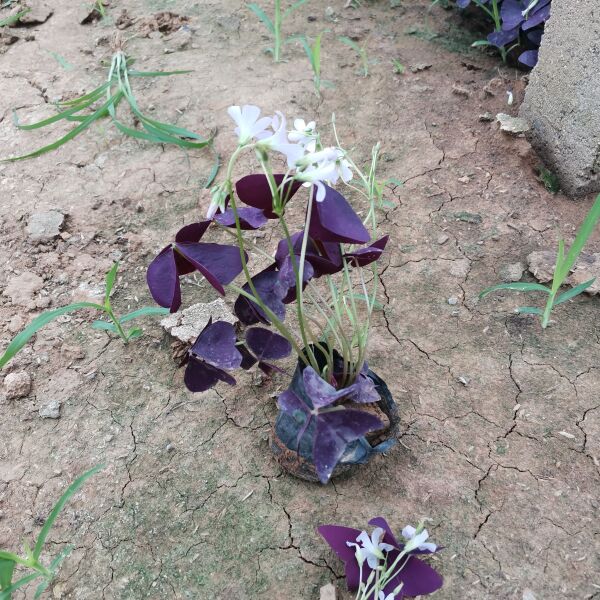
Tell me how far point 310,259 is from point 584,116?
1.43 metres

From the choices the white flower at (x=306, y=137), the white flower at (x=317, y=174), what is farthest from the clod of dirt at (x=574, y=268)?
the white flower at (x=317, y=174)

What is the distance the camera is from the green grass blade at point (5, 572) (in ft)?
4.33

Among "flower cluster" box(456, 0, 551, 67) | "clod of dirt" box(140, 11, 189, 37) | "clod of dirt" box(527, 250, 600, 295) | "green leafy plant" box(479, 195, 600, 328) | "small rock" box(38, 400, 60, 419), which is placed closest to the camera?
"green leafy plant" box(479, 195, 600, 328)

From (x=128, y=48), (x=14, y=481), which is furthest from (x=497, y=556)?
(x=128, y=48)

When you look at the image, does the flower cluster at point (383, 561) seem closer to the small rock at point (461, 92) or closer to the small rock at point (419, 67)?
the small rock at point (461, 92)

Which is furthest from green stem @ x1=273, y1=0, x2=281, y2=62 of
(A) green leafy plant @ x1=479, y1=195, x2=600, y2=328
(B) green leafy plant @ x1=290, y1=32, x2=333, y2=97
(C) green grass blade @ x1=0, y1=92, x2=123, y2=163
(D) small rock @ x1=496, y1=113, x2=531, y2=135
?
(A) green leafy plant @ x1=479, y1=195, x2=600, y2=328

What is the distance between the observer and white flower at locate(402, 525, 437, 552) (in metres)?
Result: 1.36

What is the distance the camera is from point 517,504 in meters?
1.60

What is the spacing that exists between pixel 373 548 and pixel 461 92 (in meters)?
2.11

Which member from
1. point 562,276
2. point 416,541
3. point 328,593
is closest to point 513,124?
point 562,276

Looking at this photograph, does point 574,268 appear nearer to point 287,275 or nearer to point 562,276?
point 562,276

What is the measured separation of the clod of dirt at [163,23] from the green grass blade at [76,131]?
74 cm

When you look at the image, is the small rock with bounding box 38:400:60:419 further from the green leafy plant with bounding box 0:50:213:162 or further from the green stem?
the green stem

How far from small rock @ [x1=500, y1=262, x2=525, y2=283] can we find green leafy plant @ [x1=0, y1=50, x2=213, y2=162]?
1252mm
